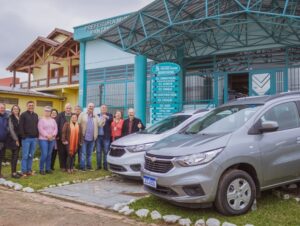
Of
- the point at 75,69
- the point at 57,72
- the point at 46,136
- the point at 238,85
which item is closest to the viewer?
the point at 46,136

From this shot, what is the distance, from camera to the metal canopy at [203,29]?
11.9 metres

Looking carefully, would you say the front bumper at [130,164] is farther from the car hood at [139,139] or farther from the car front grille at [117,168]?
the car hood at [139,139]

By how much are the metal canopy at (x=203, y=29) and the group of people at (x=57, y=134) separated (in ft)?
15.2

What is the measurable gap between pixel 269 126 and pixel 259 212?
1.30 metres

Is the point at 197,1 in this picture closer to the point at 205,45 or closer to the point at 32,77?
the point at 205,45

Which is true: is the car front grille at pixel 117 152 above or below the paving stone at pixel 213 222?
above

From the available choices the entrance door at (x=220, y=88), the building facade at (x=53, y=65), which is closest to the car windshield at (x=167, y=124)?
the entrance door at (x=220, y=88)

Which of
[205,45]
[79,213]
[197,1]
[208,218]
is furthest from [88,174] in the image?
[205,45]

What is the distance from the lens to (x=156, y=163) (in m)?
5.33

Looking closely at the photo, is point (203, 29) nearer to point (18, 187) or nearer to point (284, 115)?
point (284, 115)

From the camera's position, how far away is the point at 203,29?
12.8 metres

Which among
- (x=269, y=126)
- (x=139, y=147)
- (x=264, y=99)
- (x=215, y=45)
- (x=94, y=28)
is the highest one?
(x=94, y=28)

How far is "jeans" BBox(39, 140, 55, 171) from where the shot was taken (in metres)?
8.73

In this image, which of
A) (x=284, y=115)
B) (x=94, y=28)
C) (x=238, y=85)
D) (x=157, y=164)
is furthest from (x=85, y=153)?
(x=94, y=28)
